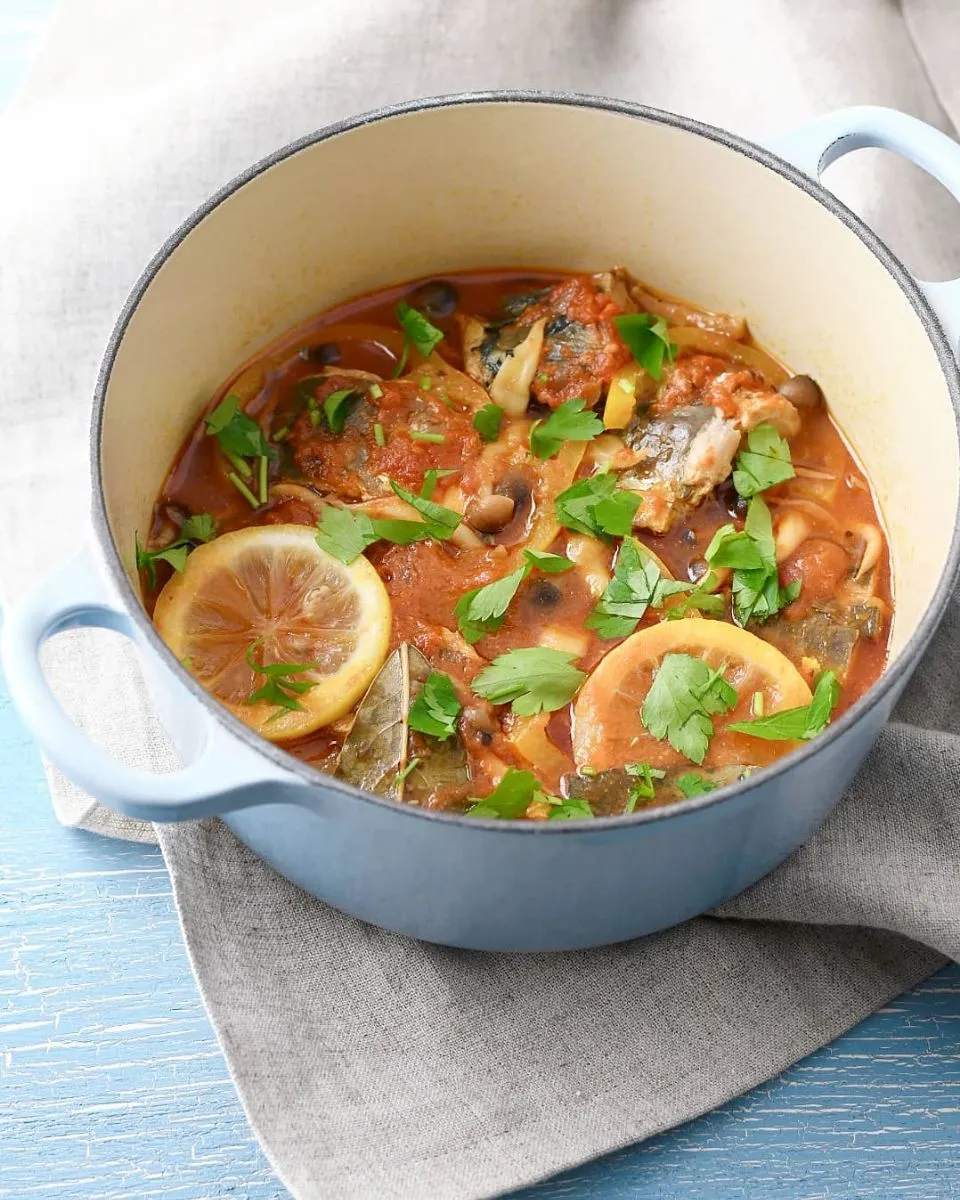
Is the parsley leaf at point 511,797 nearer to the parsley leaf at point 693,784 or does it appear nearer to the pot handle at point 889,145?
the parsley leaf at point 693,784

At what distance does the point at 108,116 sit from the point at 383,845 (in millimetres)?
2033

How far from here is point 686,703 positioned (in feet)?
8.06

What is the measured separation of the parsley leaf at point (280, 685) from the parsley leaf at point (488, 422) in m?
0.63

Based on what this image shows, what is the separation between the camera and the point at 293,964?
251 cm

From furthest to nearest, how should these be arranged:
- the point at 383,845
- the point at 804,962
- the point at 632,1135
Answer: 1. the point at 804,962
2. the point at 632,1135
3. the point at 383,845

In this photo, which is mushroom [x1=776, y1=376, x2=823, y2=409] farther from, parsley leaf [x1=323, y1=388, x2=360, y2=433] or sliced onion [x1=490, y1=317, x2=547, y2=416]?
parsley leaf [x1=323, y1=388, x2=360, y2=433]

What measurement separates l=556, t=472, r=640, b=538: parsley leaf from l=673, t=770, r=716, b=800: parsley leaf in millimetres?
→ 518

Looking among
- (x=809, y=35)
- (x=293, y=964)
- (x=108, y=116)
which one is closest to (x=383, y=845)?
(x=293, y=964)

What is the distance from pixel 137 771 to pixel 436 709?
23.0 inches

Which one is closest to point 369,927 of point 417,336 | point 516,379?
point 516,379

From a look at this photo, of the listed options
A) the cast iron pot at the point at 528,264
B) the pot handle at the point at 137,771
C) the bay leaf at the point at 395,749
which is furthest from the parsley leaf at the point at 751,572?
the pot handle at the point at 137,771

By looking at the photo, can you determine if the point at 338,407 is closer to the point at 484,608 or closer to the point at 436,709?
the point at 484,608

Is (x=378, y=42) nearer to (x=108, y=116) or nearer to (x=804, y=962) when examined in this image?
(x=108, y=116)

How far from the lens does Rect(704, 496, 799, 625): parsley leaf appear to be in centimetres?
265
